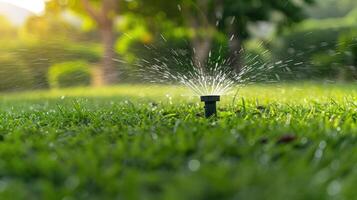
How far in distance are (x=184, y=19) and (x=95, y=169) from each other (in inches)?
576

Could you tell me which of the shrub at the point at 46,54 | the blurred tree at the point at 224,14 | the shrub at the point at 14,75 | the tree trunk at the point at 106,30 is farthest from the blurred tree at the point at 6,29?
the tree trunk at the point at 106,30

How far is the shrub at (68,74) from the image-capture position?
1847 centimetres

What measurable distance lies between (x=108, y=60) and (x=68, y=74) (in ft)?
16.7

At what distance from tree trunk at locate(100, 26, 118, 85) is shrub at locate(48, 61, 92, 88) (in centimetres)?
246

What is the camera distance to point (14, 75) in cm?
1501

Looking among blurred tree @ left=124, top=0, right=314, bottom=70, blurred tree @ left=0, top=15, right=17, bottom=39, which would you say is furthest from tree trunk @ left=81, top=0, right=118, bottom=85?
blurred tree @ left=0, top=15, right=17, bottom=39

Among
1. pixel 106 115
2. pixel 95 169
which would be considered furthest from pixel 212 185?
pixel 106 115

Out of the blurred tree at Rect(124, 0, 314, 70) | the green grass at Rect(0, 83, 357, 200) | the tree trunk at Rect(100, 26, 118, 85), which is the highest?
the blurred tree at Rect(124, 0, 314, 70)

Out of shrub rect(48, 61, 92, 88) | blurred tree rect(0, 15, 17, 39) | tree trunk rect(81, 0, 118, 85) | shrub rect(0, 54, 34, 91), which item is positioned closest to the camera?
shrub rect(0, 54, 34, 91)

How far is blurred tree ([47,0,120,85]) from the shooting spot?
1434 centimetres

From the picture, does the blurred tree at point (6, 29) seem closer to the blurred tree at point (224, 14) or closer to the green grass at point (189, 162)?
the blurred tree at point (224, 14)

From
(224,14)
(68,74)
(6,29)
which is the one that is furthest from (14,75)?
(6,29)

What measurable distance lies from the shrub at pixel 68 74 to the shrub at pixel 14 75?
2.48 meters

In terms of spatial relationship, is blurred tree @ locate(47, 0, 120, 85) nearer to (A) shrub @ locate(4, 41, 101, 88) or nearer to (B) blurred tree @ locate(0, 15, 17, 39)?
(A) shrub @ locate(4, 41, 101, 88)
